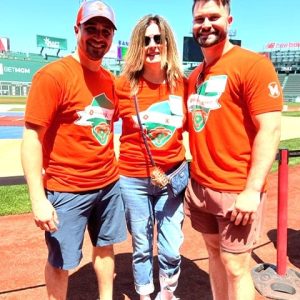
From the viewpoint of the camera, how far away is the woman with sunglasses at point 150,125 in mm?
2658

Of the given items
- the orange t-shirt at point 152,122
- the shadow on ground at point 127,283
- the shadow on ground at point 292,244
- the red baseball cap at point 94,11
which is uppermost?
the red baseball cap at point 94,11

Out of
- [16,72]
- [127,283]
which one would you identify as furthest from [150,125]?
[16,72]

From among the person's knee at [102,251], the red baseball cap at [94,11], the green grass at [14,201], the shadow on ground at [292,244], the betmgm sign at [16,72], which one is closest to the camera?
the red baseball cap at [94,11]

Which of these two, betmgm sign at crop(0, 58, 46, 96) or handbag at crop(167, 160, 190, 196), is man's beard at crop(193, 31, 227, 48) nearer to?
handbag at crop(167, 160, 190, 196)

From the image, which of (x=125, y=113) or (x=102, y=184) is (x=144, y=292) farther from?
(x=125, y=113)

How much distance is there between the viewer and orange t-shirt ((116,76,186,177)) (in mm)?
2660

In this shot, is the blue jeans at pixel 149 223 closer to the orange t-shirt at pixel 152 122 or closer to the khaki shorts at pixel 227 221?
the orange t-shirt at pixel 152 122

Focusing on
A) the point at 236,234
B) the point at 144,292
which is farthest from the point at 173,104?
the point at 144,292

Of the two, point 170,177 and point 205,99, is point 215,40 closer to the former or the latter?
point 205,99

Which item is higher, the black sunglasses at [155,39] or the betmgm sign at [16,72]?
the betmgm sign at [16,72]

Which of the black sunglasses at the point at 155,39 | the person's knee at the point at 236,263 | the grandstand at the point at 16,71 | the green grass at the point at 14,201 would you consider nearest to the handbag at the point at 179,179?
the person's knee at the point at 236,263

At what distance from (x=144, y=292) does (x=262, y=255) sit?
1.70 meters

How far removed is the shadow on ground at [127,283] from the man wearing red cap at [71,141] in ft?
2.67

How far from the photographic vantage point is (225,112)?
2.19m
